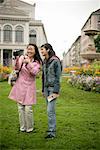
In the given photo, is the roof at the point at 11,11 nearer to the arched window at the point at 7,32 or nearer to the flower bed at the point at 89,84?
the arched window at the point at 7,32

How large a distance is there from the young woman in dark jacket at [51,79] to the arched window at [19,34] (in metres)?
59.4

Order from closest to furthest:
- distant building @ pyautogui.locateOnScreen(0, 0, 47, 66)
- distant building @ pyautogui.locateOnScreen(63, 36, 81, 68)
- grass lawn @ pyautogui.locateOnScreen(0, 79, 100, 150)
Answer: grass lawn @ pyautogui.locateOnScreen(0, 79, 100, 150)
distant building @ pyautogui.locateOnScreen(0, 0, 47, 66)
distant building @ pyautogui.locateOnScreen(63, 36, 81, 68)

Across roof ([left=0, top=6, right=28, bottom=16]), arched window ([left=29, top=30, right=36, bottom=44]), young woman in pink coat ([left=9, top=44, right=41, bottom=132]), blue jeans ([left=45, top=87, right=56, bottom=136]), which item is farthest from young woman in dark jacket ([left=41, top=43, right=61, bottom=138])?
arched window ([left=29, top=30, right=36, bottom=44])

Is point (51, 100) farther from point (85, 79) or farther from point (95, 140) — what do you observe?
point (85, 79)

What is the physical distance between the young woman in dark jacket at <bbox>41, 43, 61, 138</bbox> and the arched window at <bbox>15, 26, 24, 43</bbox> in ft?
195

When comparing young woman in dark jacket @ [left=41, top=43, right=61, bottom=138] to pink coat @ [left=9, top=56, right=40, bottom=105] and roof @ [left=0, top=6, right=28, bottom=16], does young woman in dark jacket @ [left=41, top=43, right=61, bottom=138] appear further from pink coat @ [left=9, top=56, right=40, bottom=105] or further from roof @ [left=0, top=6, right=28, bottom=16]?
roof @ [left=0, top=6, right=28, bottom=16]

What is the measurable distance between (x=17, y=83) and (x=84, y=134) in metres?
1.45

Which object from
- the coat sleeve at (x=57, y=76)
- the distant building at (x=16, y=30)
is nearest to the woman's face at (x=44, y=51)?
the coat sleeve at (x=57, y=76)

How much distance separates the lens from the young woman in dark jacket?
6.64m

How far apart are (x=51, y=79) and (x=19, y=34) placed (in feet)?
202

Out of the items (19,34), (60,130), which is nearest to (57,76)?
(60,130)

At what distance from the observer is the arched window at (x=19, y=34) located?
66188 mm

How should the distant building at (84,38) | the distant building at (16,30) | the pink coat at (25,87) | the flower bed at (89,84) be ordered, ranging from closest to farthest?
the pink coat at (25,87), the flower bed at (89,84), the distant building at (84,38), the distant building at (16,30)

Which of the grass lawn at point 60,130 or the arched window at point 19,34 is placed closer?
the grass lawn at point 60,130
